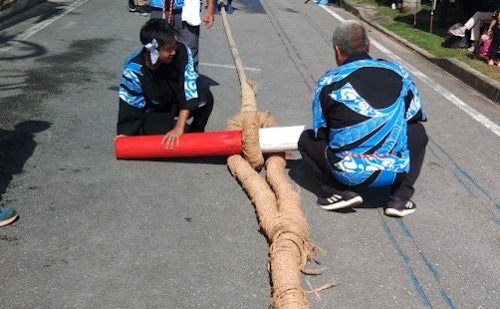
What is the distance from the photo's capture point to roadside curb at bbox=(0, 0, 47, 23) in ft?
33.6

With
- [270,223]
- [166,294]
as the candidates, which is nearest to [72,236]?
[166,294]

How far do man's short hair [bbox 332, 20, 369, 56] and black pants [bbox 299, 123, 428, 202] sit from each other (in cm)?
60

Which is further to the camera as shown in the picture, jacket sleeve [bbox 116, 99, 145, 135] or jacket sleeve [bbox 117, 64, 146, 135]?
jacket sleeve [bbox 116, 99, 145, 135]

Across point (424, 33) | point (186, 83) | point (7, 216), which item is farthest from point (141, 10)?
point (7, 216)

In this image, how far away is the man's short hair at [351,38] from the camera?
371 cm

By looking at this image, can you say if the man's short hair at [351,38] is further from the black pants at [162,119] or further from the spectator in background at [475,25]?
the spectator in background at [475,25]

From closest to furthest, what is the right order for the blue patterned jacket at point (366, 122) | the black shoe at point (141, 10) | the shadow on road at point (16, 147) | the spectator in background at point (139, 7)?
the blue patterned jacket at point (366, 122), the shadow on road at point (16, 147), the spectator in background at point (139, 7), the black shoe at point (141, 10)

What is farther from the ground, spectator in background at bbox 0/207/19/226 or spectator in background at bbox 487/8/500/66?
spectator in background at bbox 487/8/500/66

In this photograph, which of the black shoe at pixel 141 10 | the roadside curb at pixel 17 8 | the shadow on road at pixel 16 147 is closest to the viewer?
the shadow on road at pixel 16 147

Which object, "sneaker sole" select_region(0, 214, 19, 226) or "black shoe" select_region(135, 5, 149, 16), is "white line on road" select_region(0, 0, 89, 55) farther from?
"sneaker sole" select_region(0, 214, 19, 226)

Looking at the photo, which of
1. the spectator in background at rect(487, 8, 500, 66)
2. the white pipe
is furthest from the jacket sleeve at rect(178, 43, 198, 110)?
the spectator in background at rect(487, 8, 500, 66)

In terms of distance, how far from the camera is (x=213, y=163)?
14.9 feet

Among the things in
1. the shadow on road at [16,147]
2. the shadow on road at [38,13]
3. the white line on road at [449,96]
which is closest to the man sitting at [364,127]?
the shadow on road at [16,147]

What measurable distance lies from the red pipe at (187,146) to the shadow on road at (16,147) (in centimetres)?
71
